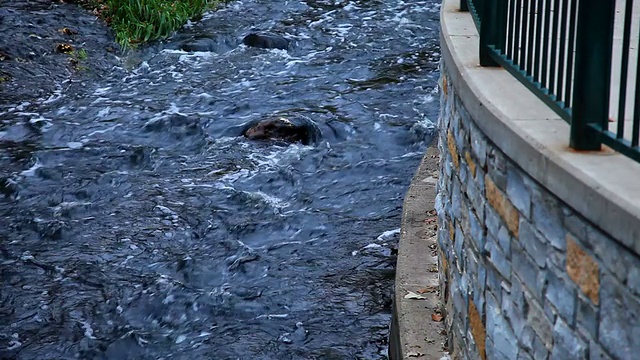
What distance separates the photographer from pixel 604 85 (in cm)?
298

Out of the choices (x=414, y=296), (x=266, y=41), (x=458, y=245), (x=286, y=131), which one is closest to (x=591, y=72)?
(x=458, y=245)

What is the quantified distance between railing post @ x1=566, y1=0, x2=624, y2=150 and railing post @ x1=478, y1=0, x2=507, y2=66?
4.04 ft

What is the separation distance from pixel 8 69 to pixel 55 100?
1240mm

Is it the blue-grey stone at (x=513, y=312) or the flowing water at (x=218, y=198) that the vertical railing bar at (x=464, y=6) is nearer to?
the flowing water at (x=218, y=198)

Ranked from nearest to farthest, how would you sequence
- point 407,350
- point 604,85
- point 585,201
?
point 585,201 → point 604,85 → point 407,350

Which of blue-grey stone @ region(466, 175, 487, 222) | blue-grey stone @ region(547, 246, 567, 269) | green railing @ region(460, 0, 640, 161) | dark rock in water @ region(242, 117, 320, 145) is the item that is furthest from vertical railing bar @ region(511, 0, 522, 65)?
dark rock in water @ region(242, 117, 320, 145)

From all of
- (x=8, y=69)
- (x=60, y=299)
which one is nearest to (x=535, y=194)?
(x=60, y=299)

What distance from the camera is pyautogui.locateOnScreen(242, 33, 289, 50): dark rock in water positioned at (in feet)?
41.2

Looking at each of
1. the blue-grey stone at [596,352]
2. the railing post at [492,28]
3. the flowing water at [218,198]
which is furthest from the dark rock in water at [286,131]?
the blue-grey stone at [596,352]

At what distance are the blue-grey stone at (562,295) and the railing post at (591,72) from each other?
413 mm

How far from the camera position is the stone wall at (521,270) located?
260cm

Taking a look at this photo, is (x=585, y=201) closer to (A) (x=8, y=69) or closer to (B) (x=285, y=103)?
(B) (x=285, y=103)

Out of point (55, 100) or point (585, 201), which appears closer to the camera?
point (585, 201)

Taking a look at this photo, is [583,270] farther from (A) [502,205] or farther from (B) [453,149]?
(B) [453,149]
